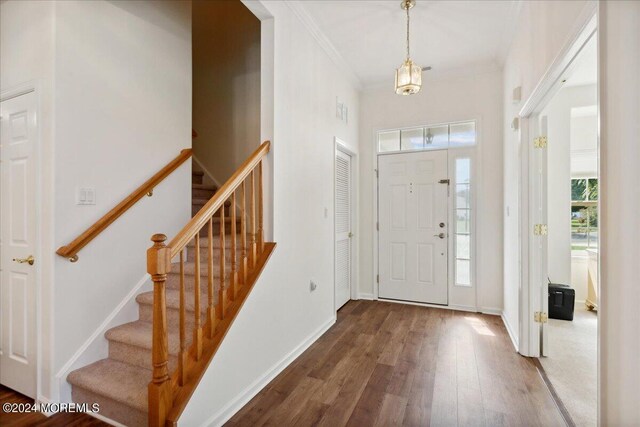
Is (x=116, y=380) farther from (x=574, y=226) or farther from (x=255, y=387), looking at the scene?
(x=574, y=226)

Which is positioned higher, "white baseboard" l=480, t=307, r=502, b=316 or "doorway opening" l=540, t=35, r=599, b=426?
"doorway opening" l=540, t=35, r=599, b=426

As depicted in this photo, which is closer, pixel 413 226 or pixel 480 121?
pixel 480 121

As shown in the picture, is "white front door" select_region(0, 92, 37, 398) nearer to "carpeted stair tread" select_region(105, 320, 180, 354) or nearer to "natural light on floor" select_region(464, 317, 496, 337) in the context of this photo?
"carpeted stair tread" select_region(105, 320, 180, 354)

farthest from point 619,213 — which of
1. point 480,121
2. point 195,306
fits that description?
point 480,121

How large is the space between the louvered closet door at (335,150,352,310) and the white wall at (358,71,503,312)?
412 mm

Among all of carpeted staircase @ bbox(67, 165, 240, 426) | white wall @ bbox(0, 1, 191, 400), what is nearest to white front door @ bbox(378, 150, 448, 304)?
carpeted staircase @ bbox(67, 165, 240, 426)

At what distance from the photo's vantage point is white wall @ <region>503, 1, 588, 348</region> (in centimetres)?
179

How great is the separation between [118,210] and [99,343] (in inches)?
36.6

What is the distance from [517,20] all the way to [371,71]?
5.51 ft

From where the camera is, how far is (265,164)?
239 cm

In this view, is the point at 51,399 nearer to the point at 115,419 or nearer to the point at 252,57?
the point at 115,419

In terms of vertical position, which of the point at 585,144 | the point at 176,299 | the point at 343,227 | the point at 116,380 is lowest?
the point at 116,380

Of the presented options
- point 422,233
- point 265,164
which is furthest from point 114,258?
point 422,233

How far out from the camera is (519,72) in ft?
9.20
